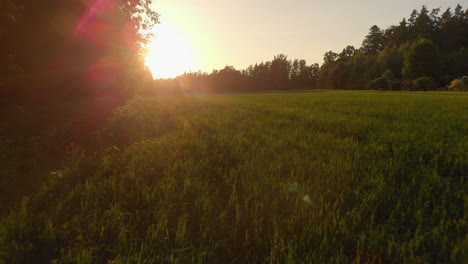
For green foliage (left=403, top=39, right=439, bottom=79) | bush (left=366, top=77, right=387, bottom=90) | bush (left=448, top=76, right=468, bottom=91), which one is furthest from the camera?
bush (left=366, top=77, right=387, bottom=90)

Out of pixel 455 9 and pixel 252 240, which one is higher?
pixel 455 9

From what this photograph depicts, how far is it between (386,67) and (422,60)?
17.2 m

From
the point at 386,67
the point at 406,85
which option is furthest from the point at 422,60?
the point at 386,67

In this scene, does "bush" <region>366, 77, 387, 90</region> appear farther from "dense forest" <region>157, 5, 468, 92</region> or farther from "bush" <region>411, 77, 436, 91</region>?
"bush" <region>411, 77, 436, 91</region>

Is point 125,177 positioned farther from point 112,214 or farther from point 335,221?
point 335,221

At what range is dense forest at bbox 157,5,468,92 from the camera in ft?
188

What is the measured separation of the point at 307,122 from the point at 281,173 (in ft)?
16.2

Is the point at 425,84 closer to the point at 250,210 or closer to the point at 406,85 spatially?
the point at 406,85

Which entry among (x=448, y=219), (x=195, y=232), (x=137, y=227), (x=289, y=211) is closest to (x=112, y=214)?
(x=137, y=227)

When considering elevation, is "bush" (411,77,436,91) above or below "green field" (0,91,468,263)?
below

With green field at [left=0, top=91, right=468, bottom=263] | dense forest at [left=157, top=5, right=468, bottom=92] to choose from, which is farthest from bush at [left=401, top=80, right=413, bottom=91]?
green field at [left=0, top=91, right=468, bottom=263]

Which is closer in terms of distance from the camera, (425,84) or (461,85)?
(461,85)

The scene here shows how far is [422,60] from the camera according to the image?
56.5m

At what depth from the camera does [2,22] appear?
290 inches
